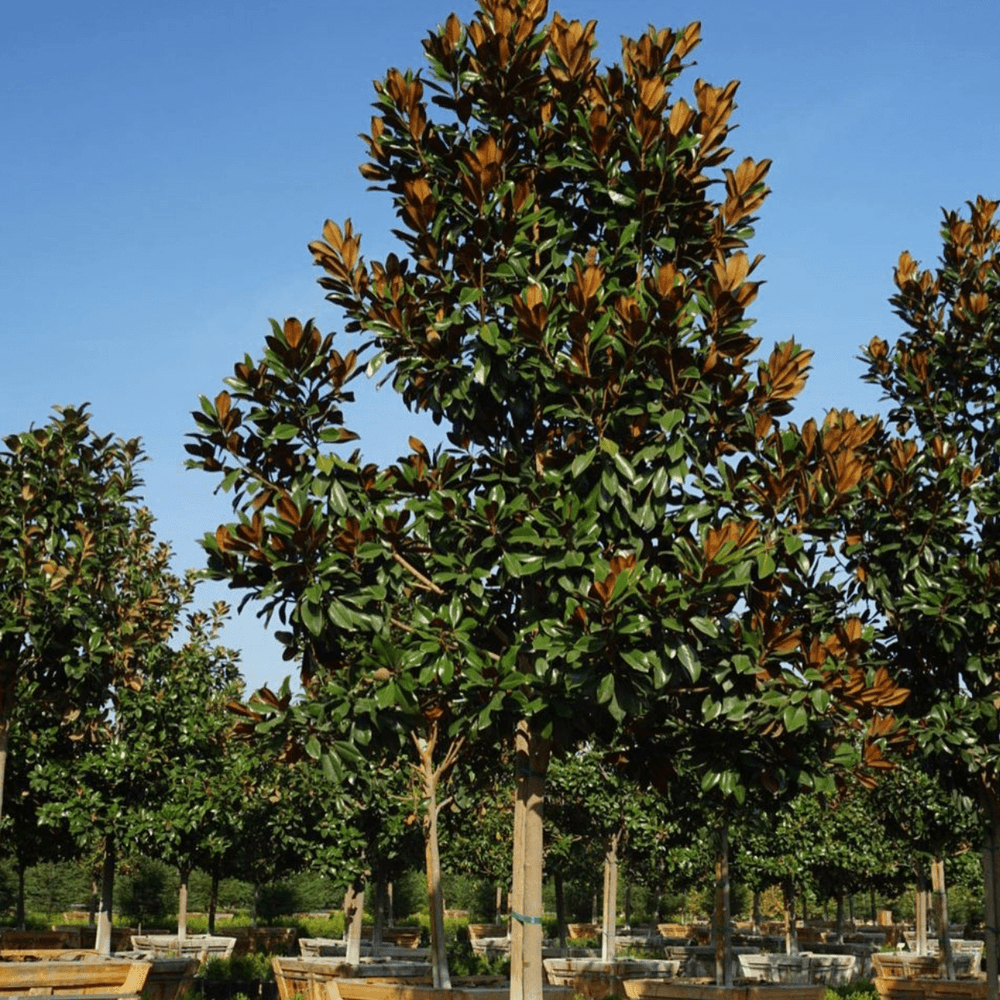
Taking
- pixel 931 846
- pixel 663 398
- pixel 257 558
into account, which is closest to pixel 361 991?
pixel 257 558

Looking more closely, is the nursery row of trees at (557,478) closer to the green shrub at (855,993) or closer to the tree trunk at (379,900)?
the green shrub at (855,993)

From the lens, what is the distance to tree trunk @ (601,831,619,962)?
25.7 meters

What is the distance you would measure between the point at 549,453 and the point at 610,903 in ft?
68.1

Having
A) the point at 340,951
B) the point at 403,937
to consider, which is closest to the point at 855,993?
the point at 340,951

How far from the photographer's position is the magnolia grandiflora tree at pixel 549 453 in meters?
7.32

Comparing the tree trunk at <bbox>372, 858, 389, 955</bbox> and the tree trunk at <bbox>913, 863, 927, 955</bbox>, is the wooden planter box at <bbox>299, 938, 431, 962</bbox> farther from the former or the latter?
the tree trunk at <bbox>913, 863, 927, 955</bbox>

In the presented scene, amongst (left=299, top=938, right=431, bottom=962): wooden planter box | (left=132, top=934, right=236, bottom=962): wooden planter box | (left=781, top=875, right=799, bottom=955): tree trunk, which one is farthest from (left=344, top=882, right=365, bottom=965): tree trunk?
(left=781, top=875, right=799, bottom=955): tree trunk

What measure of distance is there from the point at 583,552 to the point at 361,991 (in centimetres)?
885

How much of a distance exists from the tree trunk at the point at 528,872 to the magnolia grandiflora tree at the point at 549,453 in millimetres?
22

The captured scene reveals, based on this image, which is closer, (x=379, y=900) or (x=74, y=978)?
(x=74, y=978)

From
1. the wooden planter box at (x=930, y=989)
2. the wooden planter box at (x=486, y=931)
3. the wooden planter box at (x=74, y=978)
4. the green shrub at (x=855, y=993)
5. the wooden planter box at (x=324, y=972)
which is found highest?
the wooden planter box at (x=74, y=978)

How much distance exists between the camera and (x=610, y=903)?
Result: 26.7 meters

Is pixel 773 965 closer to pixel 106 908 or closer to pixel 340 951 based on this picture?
pixel 340 951

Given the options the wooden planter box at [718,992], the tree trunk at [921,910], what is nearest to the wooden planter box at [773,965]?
the tree trunk at [921,910]
